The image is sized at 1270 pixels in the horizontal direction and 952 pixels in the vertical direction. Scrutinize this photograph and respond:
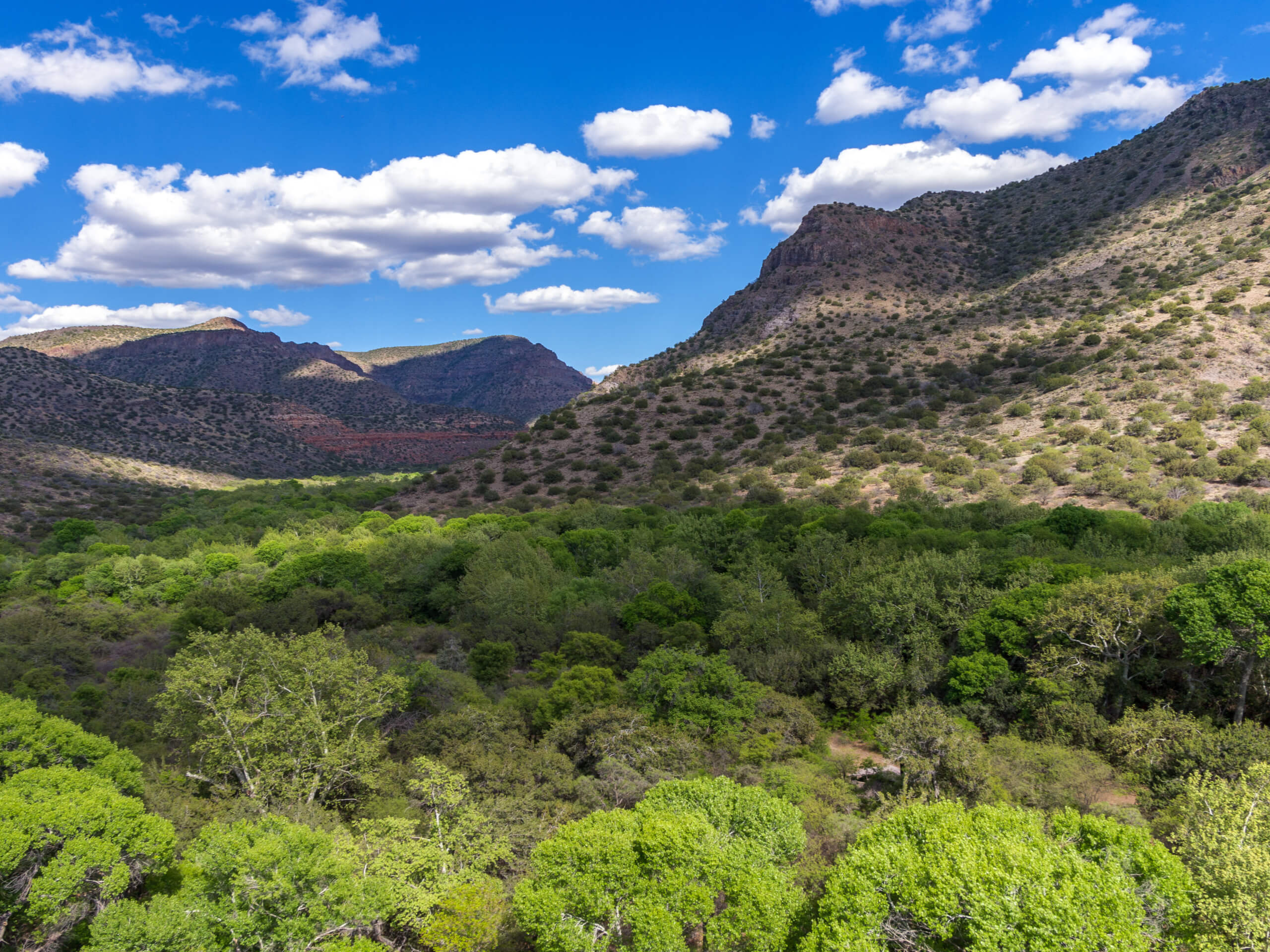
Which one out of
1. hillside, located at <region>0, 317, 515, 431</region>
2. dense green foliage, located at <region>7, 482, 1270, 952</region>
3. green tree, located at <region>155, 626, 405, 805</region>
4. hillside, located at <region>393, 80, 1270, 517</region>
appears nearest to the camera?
dense green foliage, located at <region>7, 482, 1270, 952</region>

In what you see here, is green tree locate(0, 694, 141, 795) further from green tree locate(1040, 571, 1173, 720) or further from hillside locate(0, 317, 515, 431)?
hillside locate(0, 317, 515, 431)

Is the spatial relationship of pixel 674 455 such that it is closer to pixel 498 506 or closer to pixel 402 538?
pixel 498 506

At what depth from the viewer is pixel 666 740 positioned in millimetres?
18906

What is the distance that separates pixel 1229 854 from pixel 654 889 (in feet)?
30.8

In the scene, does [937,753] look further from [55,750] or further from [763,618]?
[55,750]

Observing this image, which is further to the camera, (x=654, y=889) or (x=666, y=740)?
(x=666, y=740)

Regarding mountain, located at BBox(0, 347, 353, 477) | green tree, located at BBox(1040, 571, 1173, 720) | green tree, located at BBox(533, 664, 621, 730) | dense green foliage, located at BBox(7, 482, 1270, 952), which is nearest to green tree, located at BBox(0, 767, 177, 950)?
dense green foliage, located at BBox(7, 482, 1270, 952)

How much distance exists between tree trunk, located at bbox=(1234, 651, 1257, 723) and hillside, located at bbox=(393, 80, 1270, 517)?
759 inches

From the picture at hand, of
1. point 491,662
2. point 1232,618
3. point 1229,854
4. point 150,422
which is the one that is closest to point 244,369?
point 150,422

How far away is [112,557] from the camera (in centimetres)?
3841

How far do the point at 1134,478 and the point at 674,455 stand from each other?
3171 cm

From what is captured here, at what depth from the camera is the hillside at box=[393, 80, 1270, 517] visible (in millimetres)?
42625

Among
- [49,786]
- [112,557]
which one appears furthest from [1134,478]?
[112,557]

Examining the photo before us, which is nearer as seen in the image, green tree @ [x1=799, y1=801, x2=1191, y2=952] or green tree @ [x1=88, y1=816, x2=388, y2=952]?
green tree @ [x1=799, y1=801, x2=1191, y2=952]
